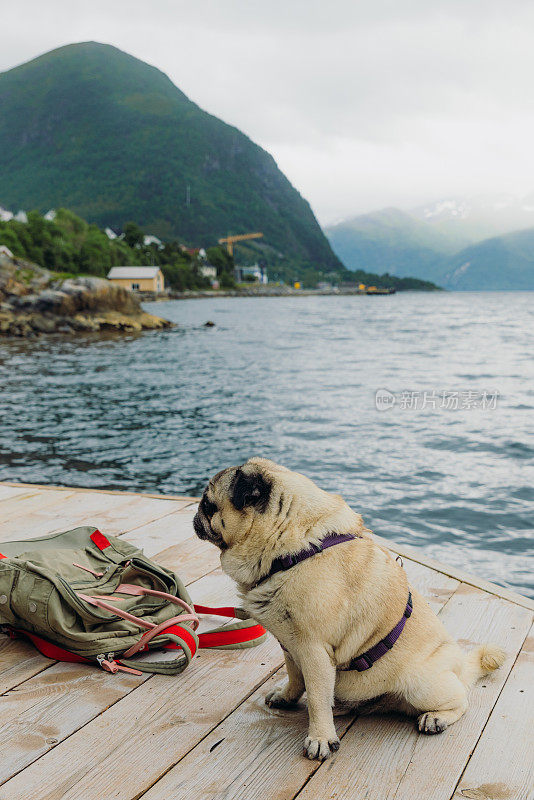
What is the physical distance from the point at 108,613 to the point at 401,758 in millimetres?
1553

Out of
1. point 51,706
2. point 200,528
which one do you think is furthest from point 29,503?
point 200,528

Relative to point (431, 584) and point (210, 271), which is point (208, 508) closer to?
point (431, 584)

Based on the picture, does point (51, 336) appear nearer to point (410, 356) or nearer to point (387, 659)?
point (410, 356)

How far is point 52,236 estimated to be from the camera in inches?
3371

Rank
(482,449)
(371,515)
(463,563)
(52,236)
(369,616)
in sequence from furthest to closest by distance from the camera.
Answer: (52,236) → (482,449) → (371,515) → (463,563) → (369,616)

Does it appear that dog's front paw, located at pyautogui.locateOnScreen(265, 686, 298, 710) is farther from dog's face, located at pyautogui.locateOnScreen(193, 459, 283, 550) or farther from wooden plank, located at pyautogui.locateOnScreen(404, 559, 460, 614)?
wooden plank, located at pyautogui.locateOnScreen(404, 559, 460, 614)

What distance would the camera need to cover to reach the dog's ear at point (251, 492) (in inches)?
89.3

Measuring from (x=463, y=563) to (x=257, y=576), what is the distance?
5.51 meters

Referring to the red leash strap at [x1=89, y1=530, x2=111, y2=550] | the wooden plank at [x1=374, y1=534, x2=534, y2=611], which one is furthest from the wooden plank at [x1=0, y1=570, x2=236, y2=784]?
the wooden plank at [x1=374, y1=534, x2=534, y2=611]

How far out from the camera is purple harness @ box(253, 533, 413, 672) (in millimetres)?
2229

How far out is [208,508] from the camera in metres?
2.40

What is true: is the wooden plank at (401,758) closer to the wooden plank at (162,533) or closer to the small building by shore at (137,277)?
the wooden plank at (162,533)

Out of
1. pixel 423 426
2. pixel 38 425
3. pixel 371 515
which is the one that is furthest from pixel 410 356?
pixel 371 515

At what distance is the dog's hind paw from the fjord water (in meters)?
4.65
